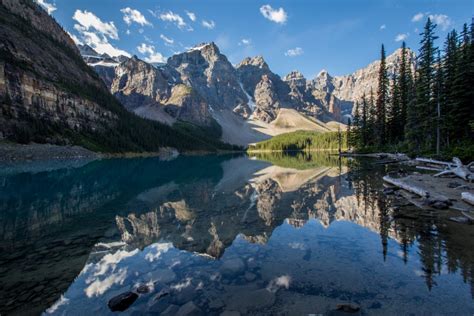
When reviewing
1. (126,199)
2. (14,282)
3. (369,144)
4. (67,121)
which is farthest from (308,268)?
(67,121)

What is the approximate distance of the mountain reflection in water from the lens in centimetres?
805

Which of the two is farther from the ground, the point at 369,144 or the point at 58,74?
the point at 58,74

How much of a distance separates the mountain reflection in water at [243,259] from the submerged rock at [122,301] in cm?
28

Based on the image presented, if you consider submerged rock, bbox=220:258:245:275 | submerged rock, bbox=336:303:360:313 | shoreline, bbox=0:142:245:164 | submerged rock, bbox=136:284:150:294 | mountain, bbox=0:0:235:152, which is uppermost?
mountain, bbox=0:0:235:152

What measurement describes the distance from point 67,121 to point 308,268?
173 metres

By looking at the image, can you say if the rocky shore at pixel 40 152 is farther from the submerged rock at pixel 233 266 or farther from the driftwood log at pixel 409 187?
the driftwood log at pixel 409 187

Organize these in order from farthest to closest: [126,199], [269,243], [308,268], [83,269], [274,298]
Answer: [126,199]
[269,243]
[83,269]
[308,268]
[274,298]

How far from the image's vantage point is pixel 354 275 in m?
9.46

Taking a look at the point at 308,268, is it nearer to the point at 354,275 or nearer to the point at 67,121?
the point at 354,275

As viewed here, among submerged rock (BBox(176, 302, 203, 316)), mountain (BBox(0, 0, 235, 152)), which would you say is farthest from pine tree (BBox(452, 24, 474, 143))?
mountain (BBox(0, 0, 235, 152))

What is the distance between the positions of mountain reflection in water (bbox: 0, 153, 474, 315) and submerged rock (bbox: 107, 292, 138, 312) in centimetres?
28

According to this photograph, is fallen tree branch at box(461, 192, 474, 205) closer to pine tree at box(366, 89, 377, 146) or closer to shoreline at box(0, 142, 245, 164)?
pine tree at box(366, 89, 377, 146)

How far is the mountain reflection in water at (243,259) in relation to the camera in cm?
805

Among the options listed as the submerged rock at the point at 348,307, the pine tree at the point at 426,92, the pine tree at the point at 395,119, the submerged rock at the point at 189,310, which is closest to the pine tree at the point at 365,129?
the pine tree at the point at 395,119
